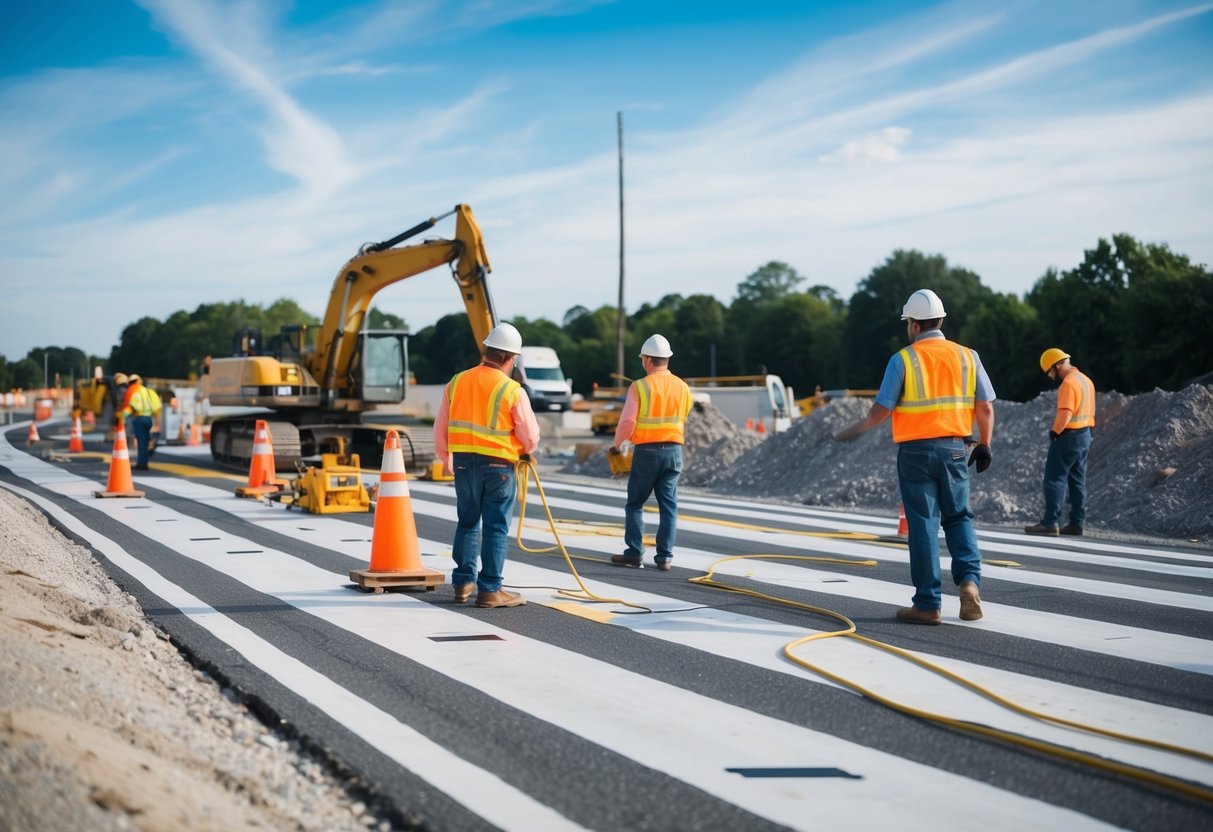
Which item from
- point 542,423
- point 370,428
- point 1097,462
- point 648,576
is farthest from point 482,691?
point 542,423

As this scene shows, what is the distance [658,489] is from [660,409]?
2.12ft

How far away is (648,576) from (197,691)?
14.1 feet

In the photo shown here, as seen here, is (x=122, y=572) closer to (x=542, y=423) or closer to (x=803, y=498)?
(x=803, y=498)

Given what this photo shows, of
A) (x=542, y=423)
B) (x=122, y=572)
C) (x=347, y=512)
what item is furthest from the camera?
(x=542, y=423)

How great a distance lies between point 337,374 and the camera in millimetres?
21391

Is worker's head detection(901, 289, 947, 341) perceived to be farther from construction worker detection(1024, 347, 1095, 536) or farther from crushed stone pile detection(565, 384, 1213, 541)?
crushed stone pile detection(565, 384, 1213, 541)

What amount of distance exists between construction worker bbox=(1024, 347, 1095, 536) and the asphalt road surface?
201cm

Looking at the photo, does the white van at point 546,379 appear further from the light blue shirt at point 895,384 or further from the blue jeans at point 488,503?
the light blue shirt at point 895,384

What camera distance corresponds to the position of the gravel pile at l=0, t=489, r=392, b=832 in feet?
10.6

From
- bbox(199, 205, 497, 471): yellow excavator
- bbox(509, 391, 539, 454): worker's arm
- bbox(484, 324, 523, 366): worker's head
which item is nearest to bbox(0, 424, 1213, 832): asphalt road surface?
bbox(509, 391, 539, 454): worker's arm

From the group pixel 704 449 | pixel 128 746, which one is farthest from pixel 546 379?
pixel 128 746

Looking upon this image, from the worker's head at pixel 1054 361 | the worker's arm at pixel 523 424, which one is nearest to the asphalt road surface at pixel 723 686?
the worker's arm at pixel 523 424

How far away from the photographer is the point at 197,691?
17.1ft

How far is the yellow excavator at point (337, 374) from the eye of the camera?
20109 millimetres
